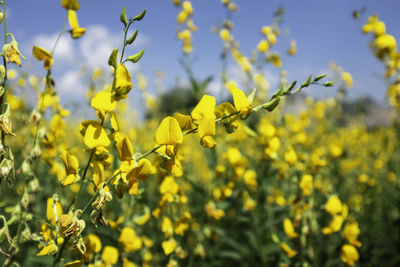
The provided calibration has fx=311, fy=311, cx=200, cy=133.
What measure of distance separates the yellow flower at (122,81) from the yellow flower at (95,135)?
0.10 metres

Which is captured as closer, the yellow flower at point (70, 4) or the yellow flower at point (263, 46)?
the yellow flower at point (70, 4)

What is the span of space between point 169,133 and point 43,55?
1.47 ft

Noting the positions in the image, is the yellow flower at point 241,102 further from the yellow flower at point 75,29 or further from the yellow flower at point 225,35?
the yellow flower at point 225,35

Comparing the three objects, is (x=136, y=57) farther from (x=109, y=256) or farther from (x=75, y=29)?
(x=109, y=256)

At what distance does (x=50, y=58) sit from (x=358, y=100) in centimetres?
534

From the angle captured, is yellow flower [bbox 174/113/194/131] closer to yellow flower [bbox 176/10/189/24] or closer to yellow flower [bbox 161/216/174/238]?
yellow flower [bbox 161/216/174/238]

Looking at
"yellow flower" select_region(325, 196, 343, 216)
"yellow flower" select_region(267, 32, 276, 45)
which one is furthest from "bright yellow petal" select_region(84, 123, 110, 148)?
"yellow flower" select_region(267, 32, 276, 45)

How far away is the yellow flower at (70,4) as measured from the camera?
908 mm

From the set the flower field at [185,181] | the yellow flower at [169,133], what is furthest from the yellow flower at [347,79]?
the yellow flower at [169,133]

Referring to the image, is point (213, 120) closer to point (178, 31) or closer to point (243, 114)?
point (243, 114)

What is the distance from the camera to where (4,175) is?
83 cm

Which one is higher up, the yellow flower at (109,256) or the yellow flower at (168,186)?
the yellow flower at (168,186)

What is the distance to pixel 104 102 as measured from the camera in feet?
2.52

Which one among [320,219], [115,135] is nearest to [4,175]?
[115,135]
